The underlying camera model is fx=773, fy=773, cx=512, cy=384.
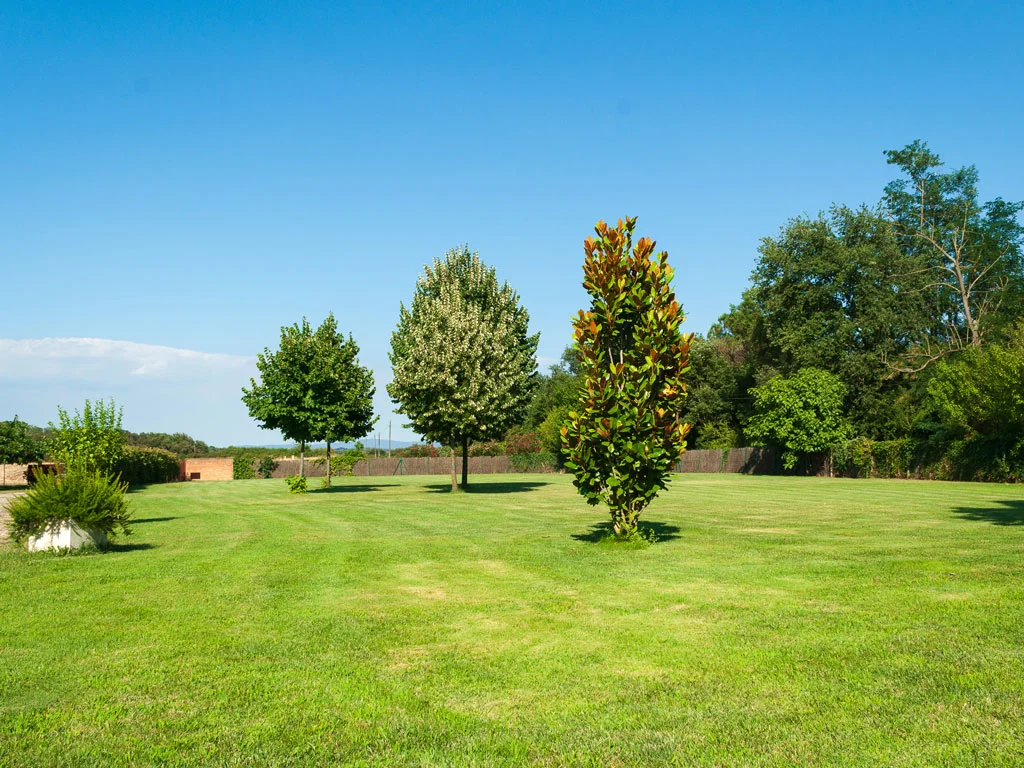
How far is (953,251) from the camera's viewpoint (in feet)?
198

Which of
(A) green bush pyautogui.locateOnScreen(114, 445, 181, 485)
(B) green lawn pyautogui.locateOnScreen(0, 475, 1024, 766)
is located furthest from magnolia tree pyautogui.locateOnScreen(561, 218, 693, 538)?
(A) green bush pyautogui.locateOnScreen(114, 445, 181, 485)

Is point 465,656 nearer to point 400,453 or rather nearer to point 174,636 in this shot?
point 174,636

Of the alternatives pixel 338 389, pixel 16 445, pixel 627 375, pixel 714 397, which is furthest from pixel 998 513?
pixel 714 397

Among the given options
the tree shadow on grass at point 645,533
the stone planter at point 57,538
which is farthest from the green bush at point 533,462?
the stone planter at point 57,538

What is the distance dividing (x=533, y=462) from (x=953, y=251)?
137 feet

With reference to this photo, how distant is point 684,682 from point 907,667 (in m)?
1.86

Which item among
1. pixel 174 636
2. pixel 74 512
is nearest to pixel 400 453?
pixel 74 512

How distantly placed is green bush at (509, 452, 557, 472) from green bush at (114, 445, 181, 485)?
3243cm

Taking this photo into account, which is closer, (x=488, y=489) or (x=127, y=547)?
(x=127, y=547)

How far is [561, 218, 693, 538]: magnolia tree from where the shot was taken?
14062 millimetres

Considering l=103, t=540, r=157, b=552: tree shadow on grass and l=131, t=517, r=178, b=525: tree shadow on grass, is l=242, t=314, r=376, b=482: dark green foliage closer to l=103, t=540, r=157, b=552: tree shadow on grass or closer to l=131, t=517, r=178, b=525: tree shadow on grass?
l=131, t=517, r=178, b=525: tree shadow on grass

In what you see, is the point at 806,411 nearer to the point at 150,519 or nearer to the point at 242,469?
the point at 150,519

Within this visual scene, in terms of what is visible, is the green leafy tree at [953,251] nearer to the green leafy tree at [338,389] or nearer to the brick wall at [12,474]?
the green leafy tree at [338,389]

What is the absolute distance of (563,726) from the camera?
514 cm
